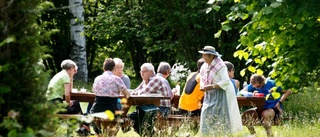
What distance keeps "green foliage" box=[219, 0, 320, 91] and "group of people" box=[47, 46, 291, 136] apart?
0.52 metres

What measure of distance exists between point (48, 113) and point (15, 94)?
0.27m

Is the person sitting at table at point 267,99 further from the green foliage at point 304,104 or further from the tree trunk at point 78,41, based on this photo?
the tree trunk at point 78,41

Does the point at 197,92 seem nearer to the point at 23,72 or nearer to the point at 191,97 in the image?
the point at 191,97

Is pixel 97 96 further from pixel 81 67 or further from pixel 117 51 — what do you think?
pixel 117 51

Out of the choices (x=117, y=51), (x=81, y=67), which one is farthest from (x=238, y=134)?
(x=117, y=51)

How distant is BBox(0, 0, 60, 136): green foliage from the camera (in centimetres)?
442

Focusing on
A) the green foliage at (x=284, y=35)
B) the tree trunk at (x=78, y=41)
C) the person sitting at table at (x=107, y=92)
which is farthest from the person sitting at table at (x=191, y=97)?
the tree trunk at (x=78, y=41)

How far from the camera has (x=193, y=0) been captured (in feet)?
61.7

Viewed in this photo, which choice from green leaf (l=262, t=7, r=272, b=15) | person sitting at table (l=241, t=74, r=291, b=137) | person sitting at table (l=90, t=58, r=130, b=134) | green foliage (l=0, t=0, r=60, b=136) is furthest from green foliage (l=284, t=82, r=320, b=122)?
green foliage (l=0, t=0, r=60, b=136)

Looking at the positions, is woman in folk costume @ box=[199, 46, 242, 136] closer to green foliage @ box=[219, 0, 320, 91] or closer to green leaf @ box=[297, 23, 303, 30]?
green foliage @ box=[219, 0, 320, 91]

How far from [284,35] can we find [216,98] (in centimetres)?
179

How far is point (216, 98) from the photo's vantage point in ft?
37.0

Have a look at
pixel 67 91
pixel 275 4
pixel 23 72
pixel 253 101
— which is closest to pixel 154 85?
pixel 67 91

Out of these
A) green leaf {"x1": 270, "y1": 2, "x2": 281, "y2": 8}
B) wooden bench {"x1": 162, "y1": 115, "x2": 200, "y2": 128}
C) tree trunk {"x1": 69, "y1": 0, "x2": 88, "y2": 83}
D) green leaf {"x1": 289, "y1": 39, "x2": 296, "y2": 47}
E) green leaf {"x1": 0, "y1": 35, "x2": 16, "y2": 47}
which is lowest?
wooden bench {"x1": 162, "y1": 115, "x2": 200, "y2": 128}
